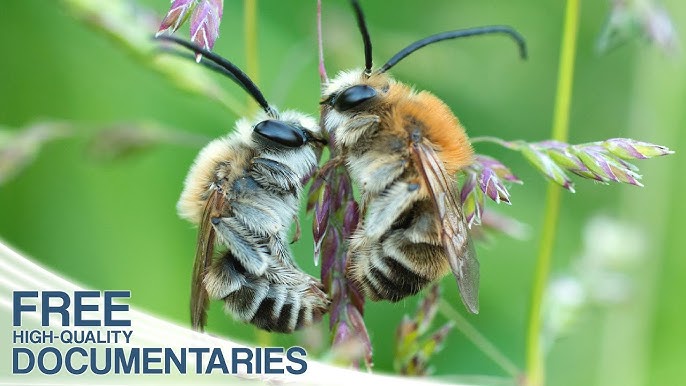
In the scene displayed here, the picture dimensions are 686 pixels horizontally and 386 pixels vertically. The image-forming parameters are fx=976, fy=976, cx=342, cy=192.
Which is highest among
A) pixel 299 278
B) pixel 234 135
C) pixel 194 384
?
pixel 234 135

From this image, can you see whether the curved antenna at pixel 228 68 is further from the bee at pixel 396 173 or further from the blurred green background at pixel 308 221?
the blurred green background at pixel 308 221

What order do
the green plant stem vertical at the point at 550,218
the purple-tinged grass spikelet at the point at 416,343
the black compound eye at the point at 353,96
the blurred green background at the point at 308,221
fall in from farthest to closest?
the blurred green background at the point at 308,221 < the green plant stem vertical at the point at 550,218 < the purple-tinged grass spikelet at the point at 416,343 < the black compound eye at the point at 353,96

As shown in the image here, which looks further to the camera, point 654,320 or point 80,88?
point 80,88

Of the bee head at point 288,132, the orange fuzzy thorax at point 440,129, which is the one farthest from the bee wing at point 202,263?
the orange fuzzy thorax at point 440,129

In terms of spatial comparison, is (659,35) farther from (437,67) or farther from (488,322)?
(488,322)

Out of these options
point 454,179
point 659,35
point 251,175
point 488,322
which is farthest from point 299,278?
point 488,322

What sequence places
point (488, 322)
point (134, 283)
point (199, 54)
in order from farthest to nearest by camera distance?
point (488, 322) → point (134, 283) → point (199, 54)

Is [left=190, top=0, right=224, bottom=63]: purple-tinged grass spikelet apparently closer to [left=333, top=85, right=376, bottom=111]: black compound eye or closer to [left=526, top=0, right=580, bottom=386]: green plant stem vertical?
[left=333, top=85, right=376, bottom=111]: black compound eye

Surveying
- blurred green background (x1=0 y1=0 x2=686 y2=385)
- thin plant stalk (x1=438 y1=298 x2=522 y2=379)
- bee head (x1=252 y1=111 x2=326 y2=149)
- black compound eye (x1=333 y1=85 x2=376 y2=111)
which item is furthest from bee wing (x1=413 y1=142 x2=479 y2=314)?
blurred green background (x1=0 y1=0 x2=686 y2=385)
